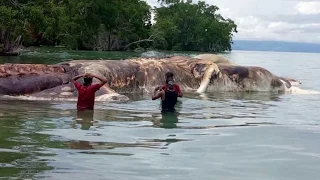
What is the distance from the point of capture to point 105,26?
6500cm

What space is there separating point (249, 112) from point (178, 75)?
3763 millimetres

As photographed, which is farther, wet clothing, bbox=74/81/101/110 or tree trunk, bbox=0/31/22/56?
tree trunk, bbox=0/31/22/56

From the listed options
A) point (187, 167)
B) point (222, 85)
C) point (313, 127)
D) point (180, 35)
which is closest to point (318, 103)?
point (222, 85)

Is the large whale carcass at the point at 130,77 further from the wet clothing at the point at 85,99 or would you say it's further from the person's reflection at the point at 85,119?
the person's reflection at the point at 85,119

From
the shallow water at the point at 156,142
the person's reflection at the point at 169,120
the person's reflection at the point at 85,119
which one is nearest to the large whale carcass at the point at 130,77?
the shallow water at the point at 156,142

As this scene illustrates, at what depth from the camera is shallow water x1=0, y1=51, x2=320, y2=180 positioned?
555cm

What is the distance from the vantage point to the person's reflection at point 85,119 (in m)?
8.32

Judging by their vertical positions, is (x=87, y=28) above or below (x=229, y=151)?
above

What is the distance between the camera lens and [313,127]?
8.93 m

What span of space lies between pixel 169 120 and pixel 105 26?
5685cm

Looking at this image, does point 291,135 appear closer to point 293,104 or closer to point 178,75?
point 293,104

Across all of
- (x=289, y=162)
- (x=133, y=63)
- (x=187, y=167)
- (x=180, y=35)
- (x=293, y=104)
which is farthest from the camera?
(x=180, y=35)

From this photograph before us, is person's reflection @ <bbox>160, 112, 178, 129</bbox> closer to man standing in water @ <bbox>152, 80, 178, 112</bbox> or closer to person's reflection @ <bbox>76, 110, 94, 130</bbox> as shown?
man standing in water @ <bbox>152, 80, 178, 112</bbox>

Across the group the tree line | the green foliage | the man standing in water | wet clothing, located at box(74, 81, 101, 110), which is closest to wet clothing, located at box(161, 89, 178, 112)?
the man standing in water
